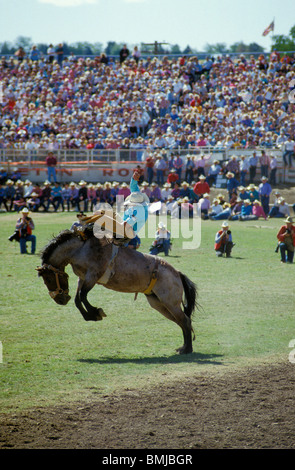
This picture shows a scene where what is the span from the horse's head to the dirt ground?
2247mm

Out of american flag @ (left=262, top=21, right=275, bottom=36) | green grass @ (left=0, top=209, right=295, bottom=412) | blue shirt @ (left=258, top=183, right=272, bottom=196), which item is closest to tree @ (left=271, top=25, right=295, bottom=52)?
american flag @ (left=262, top=21, right=275, bottom=36)

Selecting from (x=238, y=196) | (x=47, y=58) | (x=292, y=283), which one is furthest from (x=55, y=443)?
(x=47, y=58)

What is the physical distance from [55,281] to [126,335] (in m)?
1.83

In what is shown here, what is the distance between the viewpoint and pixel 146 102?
3716 cm

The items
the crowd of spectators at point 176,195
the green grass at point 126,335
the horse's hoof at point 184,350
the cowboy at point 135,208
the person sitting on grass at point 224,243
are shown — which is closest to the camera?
Result: the green grass at point 126,335

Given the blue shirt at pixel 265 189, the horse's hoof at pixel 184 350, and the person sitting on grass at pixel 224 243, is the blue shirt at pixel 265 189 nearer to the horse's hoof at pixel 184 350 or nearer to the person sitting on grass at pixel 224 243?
the person sitting on grass at pixel 224 243

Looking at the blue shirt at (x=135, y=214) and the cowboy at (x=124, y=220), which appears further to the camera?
the blue shirt at (x=135, y=214)

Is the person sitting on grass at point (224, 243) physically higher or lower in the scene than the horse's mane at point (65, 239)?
lower

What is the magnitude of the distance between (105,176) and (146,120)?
5974 millimetres

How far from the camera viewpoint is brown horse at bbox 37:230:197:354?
361 inches

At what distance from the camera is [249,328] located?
1102 centimetres

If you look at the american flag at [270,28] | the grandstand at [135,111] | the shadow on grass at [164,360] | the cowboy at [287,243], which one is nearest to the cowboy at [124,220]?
the shadow on grass at [164,360]

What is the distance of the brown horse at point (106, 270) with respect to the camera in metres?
9.18

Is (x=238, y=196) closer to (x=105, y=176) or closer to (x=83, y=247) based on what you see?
(x=105, y=176)
